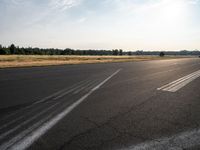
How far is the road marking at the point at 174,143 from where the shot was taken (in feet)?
11.2

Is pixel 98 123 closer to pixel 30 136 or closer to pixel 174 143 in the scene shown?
pixel 30 136

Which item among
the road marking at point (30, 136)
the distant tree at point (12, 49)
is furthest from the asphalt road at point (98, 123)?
the distant tree at point (12, 49)

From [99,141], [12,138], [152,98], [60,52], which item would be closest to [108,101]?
[152,98]

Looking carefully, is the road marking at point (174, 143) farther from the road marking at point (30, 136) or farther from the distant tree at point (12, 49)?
the distant tree at point (12, 49)

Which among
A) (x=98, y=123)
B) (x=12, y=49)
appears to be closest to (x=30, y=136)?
(x=98, y=123)

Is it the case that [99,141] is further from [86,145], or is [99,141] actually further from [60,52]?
[60,52]

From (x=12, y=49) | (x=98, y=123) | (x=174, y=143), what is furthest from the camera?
(x=12, y=49)

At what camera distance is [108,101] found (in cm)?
684

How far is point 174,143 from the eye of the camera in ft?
11.8

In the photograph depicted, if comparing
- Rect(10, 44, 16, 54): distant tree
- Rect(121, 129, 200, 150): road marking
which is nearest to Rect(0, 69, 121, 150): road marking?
Rect(121, 129, 200, 150): road marking

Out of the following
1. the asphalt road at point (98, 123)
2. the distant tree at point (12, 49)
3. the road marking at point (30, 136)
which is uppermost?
the distant tree at point (12, 49)

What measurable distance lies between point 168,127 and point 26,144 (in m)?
2.80

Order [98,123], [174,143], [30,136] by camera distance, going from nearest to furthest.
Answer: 1. [174,143]
2. [30,136]
3. [98,123]

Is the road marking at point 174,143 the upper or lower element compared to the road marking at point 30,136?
lower
